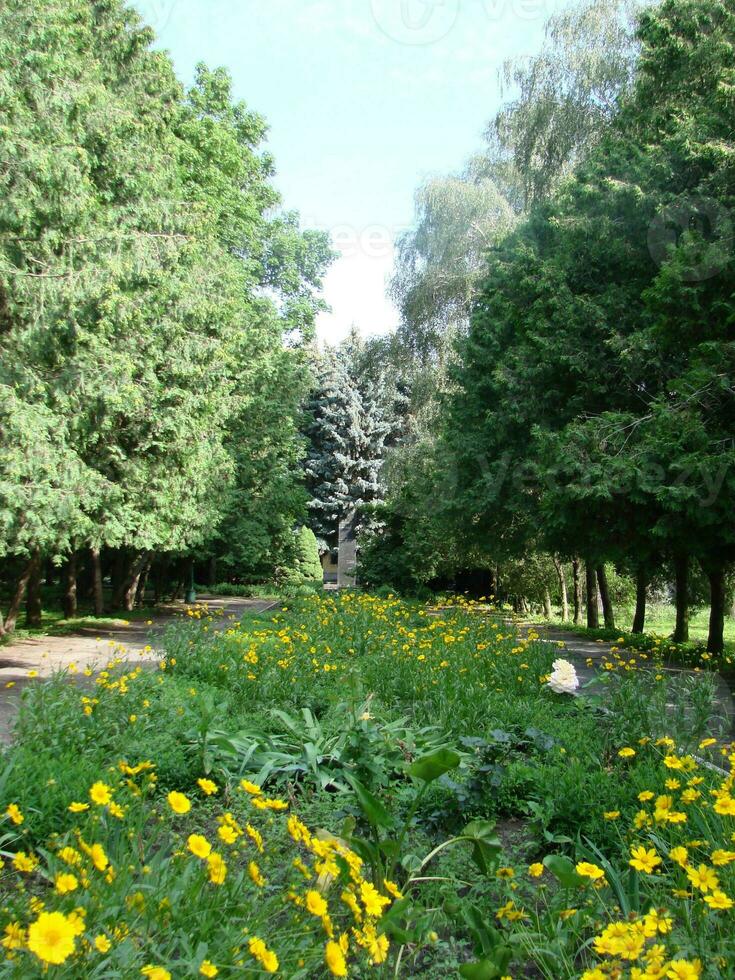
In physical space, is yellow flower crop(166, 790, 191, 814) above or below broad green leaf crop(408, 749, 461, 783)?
above

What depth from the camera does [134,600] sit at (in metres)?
21.6

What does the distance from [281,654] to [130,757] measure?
2942 millimetres

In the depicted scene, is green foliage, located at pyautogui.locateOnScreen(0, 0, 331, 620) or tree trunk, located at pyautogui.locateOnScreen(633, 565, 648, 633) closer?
green foliage, located at pyautogui.locateOnScreen(0, 0, 331, 620)

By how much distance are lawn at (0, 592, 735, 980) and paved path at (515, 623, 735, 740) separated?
397 millimetres

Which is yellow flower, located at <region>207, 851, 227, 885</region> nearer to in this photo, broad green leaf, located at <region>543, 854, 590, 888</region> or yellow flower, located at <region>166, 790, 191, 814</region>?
yellow flower, located at <region>166, 790, 191, 814</region>

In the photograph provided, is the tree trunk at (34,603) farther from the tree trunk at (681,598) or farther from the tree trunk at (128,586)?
the tree trunk at (681,598)

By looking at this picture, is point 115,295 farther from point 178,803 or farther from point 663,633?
point 663,633

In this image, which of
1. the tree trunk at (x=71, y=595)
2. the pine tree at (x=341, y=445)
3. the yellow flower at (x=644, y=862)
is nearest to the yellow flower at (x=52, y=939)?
the yellow flower at (x=644, y=862)

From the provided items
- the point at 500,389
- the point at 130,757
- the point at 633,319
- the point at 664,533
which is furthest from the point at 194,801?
the point at 500,389

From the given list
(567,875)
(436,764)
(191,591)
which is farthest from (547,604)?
(567,875)

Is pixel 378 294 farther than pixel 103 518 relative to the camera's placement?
Yes

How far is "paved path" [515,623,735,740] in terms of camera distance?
5.86 m

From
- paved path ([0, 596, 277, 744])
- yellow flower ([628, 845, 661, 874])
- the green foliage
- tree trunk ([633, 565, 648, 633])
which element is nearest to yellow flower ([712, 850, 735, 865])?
yellow flower ([628, 845, 661, 874])

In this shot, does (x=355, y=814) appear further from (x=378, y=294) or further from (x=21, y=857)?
(x=378, y=294)
